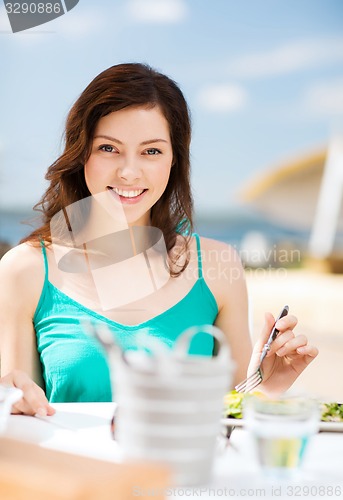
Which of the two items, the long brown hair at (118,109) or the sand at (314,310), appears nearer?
the long brown hair at (118,109)

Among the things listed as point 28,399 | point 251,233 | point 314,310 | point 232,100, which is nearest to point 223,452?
point 28,399

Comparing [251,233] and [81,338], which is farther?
[251,233]

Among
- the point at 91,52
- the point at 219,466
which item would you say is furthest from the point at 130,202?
the point at 91,52

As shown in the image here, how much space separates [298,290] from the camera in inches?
327

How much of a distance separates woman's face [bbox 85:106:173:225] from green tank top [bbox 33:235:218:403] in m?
0.24

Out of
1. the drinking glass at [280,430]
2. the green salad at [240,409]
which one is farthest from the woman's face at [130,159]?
the drinking glass at [280,430]

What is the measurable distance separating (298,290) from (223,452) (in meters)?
7.46

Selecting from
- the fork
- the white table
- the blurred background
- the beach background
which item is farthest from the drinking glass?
the blurred background

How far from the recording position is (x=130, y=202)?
1.72m

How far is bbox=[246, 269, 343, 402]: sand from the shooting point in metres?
4.94

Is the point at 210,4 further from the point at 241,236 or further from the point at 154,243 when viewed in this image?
the point at 154,243

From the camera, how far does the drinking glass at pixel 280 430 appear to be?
82 cm

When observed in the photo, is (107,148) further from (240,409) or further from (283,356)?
(240,409)

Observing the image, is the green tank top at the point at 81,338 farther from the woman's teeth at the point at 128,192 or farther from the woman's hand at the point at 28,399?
the woman's hand at the point at 28,399
